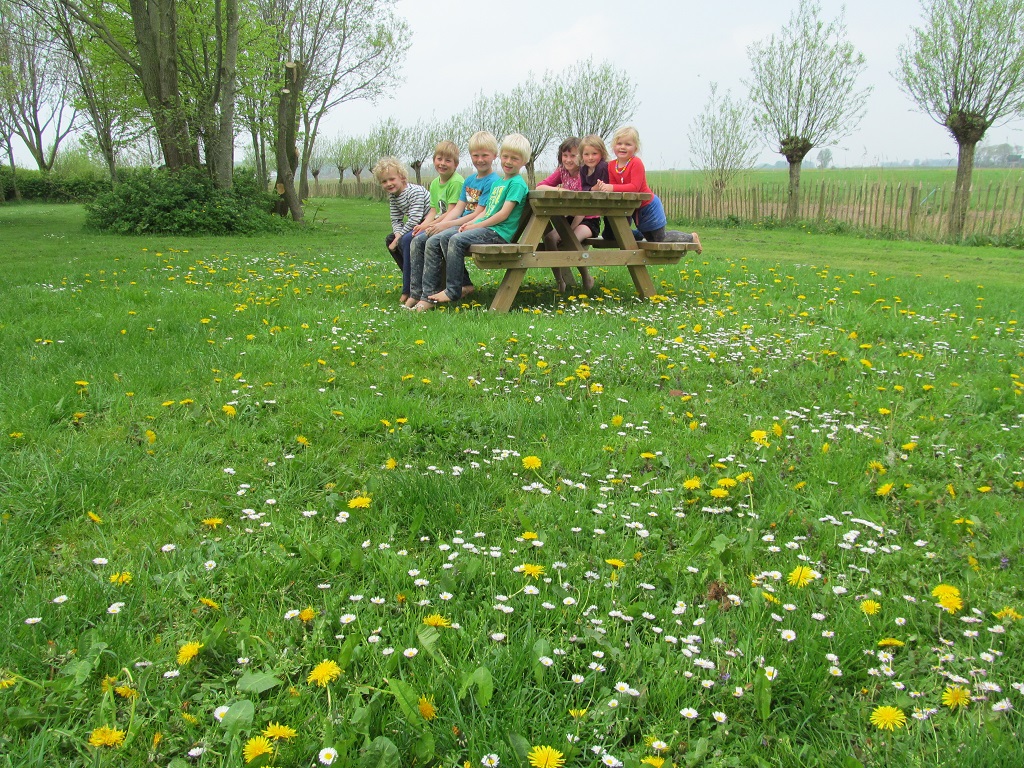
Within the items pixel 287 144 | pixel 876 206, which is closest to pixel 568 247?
pixel 287 144

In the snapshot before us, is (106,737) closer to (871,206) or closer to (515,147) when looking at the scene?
(515,147)

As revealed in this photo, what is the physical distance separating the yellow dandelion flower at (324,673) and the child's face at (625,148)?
20.1 ft

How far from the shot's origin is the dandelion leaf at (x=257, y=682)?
1601mm

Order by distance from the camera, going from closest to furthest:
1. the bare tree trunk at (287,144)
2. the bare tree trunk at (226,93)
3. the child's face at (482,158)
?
the child's face at (482,158) → the bare tree trunk at (226,93) → the bare tree trunk at (287,144)

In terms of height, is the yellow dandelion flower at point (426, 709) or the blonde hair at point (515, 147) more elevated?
the blonde hair at point (515, 147)

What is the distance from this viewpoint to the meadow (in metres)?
1.52

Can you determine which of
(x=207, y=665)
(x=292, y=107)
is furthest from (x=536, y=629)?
(x=292, y=107)

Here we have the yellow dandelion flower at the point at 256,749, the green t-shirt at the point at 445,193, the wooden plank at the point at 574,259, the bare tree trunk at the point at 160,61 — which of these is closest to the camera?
the yellow dandelion flower at the point at 256,749

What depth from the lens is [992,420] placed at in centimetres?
365

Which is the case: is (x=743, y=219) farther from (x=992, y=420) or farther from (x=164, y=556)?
(x=164, y=556)

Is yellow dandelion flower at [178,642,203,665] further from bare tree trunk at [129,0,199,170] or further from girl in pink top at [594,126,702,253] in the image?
bare tree trunk at [129,0,199,170]

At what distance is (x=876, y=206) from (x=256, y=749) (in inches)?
900

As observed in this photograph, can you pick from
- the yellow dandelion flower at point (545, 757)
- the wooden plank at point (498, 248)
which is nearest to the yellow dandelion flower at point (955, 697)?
the yellow dandelion flower at point (545, 757)

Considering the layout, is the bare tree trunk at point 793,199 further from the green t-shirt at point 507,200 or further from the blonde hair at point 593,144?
the green t-shirt at point 507,200
